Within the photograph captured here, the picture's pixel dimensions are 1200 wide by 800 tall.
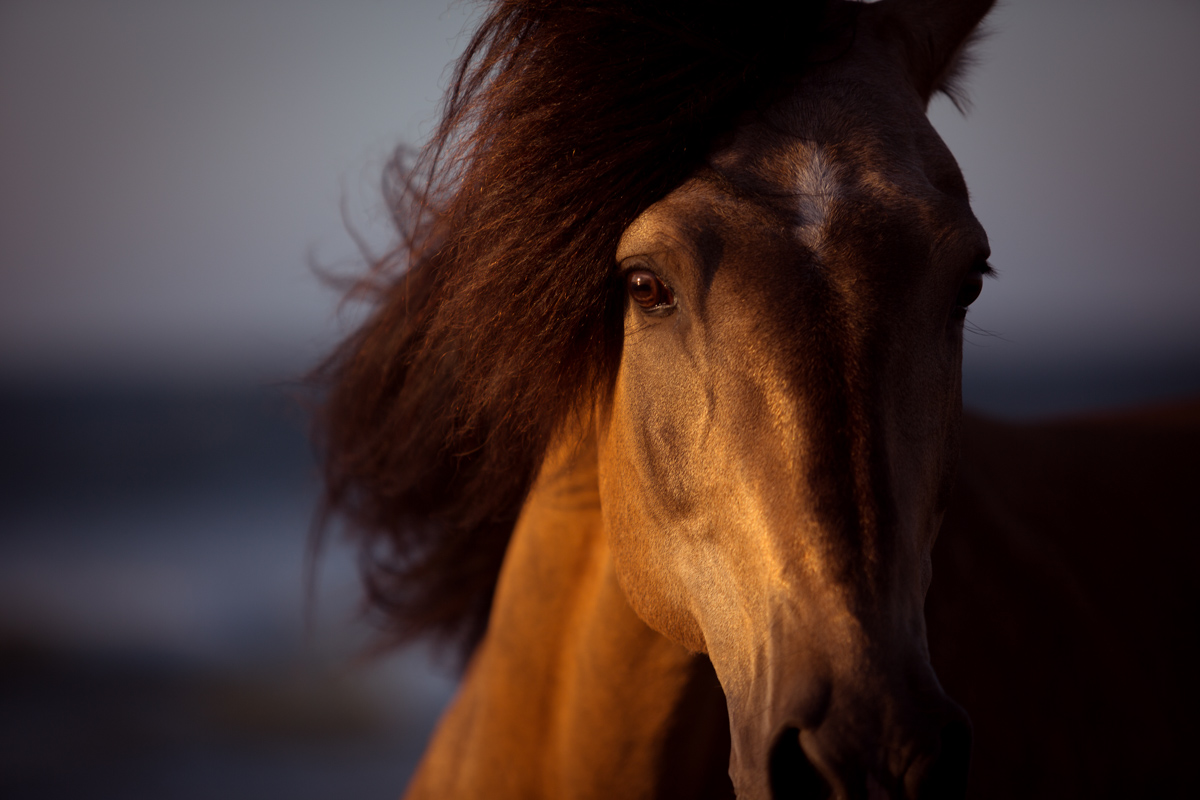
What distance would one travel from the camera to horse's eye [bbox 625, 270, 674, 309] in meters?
1.21

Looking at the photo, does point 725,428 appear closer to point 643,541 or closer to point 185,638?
point 643,541

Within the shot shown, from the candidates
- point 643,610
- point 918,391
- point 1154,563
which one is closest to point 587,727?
point 643,610

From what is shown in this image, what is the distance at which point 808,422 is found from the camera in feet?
3.32

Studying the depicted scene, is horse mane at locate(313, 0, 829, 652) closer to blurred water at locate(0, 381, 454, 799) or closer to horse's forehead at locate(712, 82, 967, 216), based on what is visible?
horse's forehead at locate(712, 82, 967, 216)

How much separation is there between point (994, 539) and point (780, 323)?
116 cm

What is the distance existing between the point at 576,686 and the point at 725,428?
2.55 feet

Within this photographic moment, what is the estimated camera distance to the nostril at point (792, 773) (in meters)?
0.94

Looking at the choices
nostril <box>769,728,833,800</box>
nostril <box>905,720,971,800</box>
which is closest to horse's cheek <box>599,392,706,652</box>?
nostril <box>769,728,833,800</box>

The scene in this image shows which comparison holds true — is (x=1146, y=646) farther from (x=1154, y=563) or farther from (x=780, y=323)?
(x=780, y=323)

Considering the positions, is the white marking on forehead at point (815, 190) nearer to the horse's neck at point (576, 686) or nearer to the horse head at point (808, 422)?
the horse head at point (808, 422)

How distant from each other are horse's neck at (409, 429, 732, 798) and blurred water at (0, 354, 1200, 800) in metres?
0.71

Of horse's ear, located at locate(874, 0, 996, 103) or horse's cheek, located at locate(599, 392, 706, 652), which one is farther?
horse's ear, located at locate(874, 0, 996, 103)

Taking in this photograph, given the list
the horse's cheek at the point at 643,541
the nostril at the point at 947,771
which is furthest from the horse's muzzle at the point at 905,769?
the horse's cheek at the point at 643,541

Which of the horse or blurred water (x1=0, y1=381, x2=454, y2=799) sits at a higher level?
the horse
